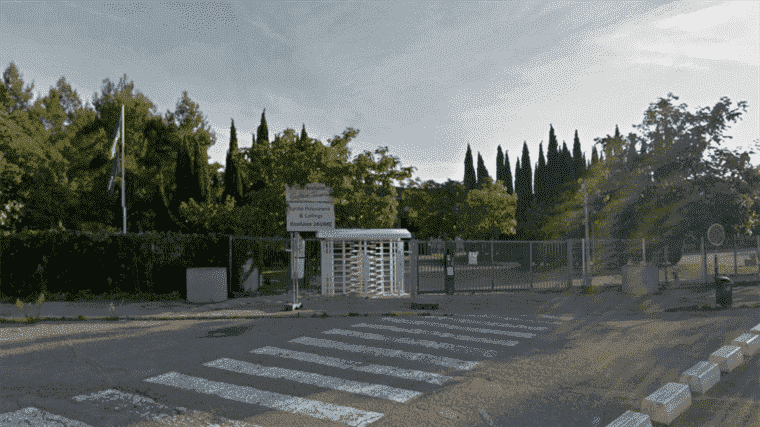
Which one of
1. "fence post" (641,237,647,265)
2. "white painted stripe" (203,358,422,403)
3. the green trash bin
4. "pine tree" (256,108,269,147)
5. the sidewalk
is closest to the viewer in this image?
"white painted stripe" (203,358,422,403)

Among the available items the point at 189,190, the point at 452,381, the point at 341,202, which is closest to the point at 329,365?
the point at 452,381

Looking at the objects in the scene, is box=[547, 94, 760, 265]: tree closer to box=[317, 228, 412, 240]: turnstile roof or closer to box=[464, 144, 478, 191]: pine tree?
box=[317, 228, 412, 240]: turnstile roof

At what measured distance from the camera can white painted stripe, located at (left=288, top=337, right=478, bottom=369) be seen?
25.8 ft

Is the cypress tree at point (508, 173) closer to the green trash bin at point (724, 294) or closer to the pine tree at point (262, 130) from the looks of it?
the pine tree at point (262, 130)

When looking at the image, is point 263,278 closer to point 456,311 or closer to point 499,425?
point 456,311

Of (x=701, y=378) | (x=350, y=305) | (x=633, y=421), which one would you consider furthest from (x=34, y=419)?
(x=350, y=305)

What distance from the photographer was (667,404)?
17.3 feet

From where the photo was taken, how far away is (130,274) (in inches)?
695

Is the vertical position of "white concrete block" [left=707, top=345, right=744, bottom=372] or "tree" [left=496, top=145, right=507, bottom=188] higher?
"tree" [left=496, top=145, right=507, bottom=188]

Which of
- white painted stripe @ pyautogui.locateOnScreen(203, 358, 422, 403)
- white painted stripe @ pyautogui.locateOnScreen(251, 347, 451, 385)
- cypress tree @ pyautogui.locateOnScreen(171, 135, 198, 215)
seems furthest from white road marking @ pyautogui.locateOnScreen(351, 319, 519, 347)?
cypress tree @ pyautogui.locateOnScreen(171, 135, 198, 215)

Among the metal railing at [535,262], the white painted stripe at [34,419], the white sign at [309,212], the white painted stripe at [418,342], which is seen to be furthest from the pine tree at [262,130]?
the white painted stripe at [34,419]

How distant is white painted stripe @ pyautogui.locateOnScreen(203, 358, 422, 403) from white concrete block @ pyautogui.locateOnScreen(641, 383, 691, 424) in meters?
2.45

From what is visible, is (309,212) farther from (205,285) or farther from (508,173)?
(508,173)

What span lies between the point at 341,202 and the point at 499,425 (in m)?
17.5
